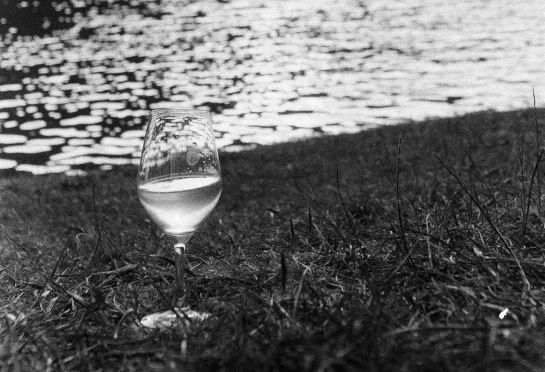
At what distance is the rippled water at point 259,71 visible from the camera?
15914 millimetres

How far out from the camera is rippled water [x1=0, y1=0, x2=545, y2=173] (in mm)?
15914

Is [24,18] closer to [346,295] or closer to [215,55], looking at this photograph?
[215,55]

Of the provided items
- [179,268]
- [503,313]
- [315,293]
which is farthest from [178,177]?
[503,313]

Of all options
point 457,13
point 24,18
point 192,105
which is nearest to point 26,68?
point 192,105

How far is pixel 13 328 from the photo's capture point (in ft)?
5.71

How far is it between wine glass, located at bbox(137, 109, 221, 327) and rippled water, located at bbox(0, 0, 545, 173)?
11.5 meters

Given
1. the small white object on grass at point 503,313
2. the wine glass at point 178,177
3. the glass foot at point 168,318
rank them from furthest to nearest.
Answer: the wine glass at point 178,177, the glass foot at point 168,318, the small white object on grass at point 503,313

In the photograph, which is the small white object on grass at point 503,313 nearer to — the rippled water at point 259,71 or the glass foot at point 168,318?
the glass foot at point 168,318

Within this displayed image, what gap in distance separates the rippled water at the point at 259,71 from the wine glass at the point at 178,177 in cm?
1152

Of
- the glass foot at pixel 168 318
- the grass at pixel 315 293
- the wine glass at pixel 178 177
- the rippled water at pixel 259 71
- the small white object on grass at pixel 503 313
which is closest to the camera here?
the grass at pixel 315 293

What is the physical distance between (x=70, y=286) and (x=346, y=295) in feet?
4.32

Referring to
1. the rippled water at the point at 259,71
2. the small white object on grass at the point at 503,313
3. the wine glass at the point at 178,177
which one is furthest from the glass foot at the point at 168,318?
the rippled water at the point at 259,71

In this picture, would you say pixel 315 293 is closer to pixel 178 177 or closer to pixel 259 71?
pixel 178 177

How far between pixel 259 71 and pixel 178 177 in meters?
21.1
